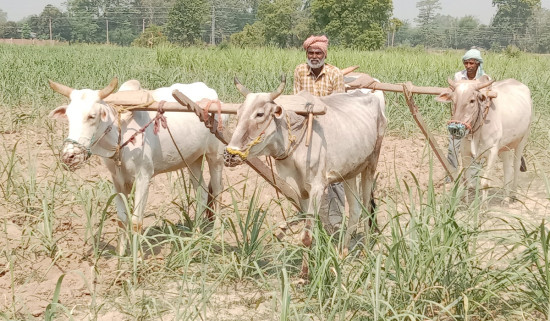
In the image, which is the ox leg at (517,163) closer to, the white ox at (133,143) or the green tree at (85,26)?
the white ox at (133,143)

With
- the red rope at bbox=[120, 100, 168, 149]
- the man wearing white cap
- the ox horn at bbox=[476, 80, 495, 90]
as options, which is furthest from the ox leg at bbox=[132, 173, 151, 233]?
the man wearing white cap

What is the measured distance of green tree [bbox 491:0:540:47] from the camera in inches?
3858

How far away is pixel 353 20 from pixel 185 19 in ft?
98.5

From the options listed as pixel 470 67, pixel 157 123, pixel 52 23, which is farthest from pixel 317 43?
pixel 52 23

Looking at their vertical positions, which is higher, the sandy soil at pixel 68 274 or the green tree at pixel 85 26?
the sandy soil at pixel 68 274

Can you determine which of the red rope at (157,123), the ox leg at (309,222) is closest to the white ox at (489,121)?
the ox leg at (309,222)

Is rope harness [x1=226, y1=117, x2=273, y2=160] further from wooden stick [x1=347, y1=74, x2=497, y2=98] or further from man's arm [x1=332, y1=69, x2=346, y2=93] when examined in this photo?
wooden stick [x1=347, y1=74, x2=497, y2=98]

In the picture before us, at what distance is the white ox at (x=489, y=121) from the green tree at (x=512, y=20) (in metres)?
97.8

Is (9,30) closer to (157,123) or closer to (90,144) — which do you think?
(157,123)

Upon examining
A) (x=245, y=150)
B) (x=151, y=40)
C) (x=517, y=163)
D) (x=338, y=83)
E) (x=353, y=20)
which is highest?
(x=353, y=20)

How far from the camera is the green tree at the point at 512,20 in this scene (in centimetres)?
9800

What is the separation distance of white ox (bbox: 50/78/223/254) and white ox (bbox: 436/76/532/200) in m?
2.15

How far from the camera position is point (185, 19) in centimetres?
7394

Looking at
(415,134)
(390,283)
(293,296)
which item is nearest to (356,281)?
(390,283)
